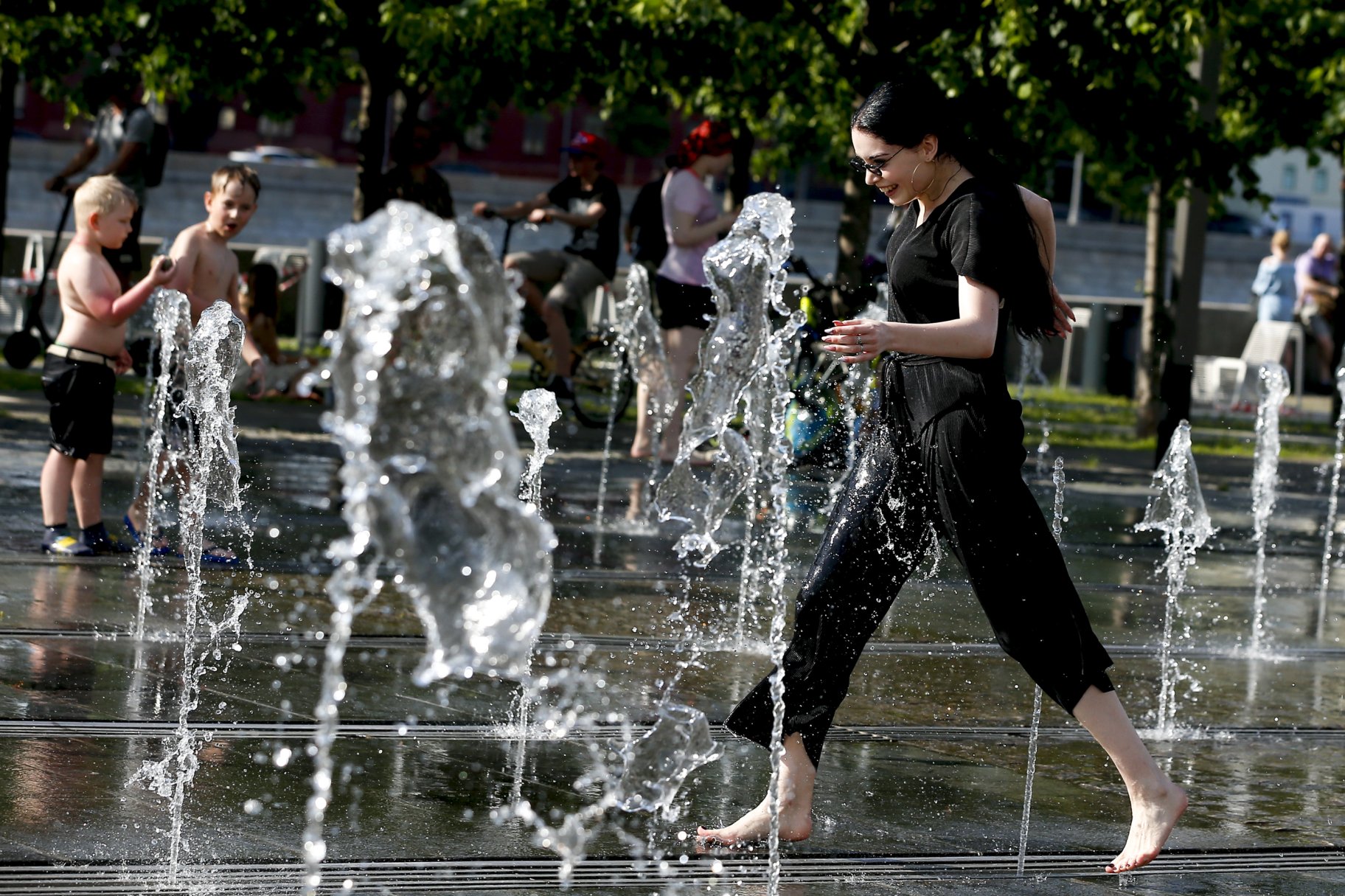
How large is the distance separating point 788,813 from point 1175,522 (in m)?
7.10

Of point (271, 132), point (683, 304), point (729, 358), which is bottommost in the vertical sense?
point (729, 358)

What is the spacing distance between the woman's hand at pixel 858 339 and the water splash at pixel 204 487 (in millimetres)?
1865

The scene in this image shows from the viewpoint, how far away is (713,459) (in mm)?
11594

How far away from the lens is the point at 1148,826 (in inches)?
169

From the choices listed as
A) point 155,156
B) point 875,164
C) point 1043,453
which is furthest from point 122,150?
point 875,164

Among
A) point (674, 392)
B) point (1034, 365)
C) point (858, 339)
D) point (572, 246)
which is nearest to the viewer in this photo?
point (858, 339)

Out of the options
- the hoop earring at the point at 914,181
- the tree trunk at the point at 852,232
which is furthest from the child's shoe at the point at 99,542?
the tree trunk at the point at 852,232

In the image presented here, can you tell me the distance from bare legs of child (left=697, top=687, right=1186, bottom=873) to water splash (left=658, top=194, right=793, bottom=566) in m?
1.67

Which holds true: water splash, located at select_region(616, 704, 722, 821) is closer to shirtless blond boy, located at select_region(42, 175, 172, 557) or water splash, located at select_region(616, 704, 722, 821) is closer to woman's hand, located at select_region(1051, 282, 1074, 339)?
woman's hand, located at select_region(1051, 282, 1074, 339)

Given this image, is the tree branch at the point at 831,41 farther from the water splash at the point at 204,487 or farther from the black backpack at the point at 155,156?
the water splash at the point at 204,487

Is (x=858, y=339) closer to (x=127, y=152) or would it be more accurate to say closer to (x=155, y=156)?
(x=127, y=152)

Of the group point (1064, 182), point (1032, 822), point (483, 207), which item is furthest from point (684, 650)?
point (1064, 182)

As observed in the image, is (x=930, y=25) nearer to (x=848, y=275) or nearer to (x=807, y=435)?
(x=848, y=275)

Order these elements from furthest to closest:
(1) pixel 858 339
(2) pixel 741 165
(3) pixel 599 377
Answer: (2) pixel 741 165 < (3) pixel 599 377 < (1) pixel 858 339
